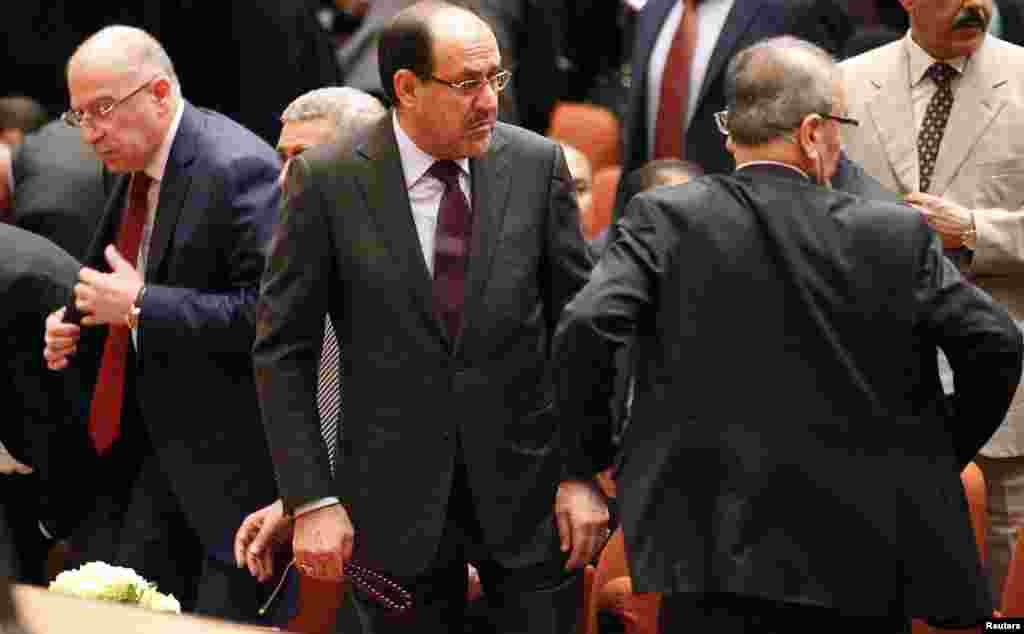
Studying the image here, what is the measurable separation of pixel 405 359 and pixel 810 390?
33.7 inches

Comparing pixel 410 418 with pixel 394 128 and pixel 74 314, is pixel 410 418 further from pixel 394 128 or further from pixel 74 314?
pixel 74 314

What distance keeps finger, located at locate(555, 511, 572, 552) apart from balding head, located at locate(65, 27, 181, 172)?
1650 mm

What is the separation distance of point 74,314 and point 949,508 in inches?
94.0

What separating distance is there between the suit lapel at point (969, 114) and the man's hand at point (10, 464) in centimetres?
251

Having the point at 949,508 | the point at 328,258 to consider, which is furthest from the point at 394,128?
the point at 949,508

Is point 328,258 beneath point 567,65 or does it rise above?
above

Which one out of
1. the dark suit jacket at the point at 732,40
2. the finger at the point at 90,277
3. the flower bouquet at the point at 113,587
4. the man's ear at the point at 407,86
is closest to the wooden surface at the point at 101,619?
the flower bouquet at the point at 113,587

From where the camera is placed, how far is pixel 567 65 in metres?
8.63

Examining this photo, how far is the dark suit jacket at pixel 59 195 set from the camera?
592 cm

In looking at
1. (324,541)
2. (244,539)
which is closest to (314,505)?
(324,541)

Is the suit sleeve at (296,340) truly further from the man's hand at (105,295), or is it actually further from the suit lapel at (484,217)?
the man's hand at (105,295)

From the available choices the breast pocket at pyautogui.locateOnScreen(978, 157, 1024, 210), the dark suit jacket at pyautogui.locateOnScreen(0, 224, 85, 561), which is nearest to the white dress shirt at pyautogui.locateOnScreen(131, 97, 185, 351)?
the dark suit jacket at pyautogui.locateOnScreen(0, 224, 85, 561)

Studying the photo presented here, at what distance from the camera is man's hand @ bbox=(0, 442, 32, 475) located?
5250mm

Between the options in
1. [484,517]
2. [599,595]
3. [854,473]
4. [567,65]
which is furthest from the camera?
[567,65]
